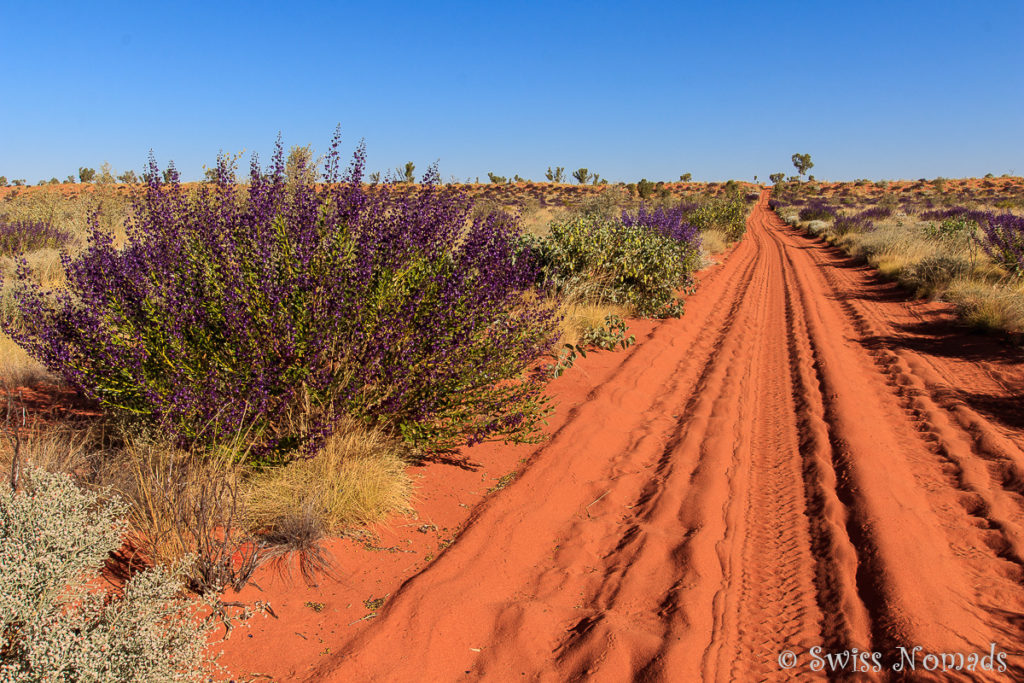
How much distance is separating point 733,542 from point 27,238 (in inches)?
547

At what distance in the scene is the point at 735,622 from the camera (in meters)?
2.96

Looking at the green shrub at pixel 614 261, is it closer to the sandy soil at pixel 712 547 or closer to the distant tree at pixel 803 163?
the sandy soil at pixel 712 547

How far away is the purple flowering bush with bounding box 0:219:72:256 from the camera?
1123 centimetres

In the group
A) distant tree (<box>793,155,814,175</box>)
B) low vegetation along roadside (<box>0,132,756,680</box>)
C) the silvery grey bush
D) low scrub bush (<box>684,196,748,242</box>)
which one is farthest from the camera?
distant tree (<box>793,155,814,175</box>)

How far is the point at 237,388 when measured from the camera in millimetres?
3486

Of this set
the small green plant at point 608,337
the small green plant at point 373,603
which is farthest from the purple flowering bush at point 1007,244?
the small green plant at point 373,603

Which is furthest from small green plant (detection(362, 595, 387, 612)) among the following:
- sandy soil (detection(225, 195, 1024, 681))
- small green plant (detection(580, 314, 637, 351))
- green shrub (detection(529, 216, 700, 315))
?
green shrub (detection(529, 216, 700, 315))

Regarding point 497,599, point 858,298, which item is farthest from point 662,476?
point 858,298

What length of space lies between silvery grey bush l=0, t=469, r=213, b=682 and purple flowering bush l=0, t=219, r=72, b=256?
11.3 metres

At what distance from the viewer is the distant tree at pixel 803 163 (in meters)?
99.4

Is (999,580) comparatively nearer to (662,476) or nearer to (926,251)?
(662,476)
